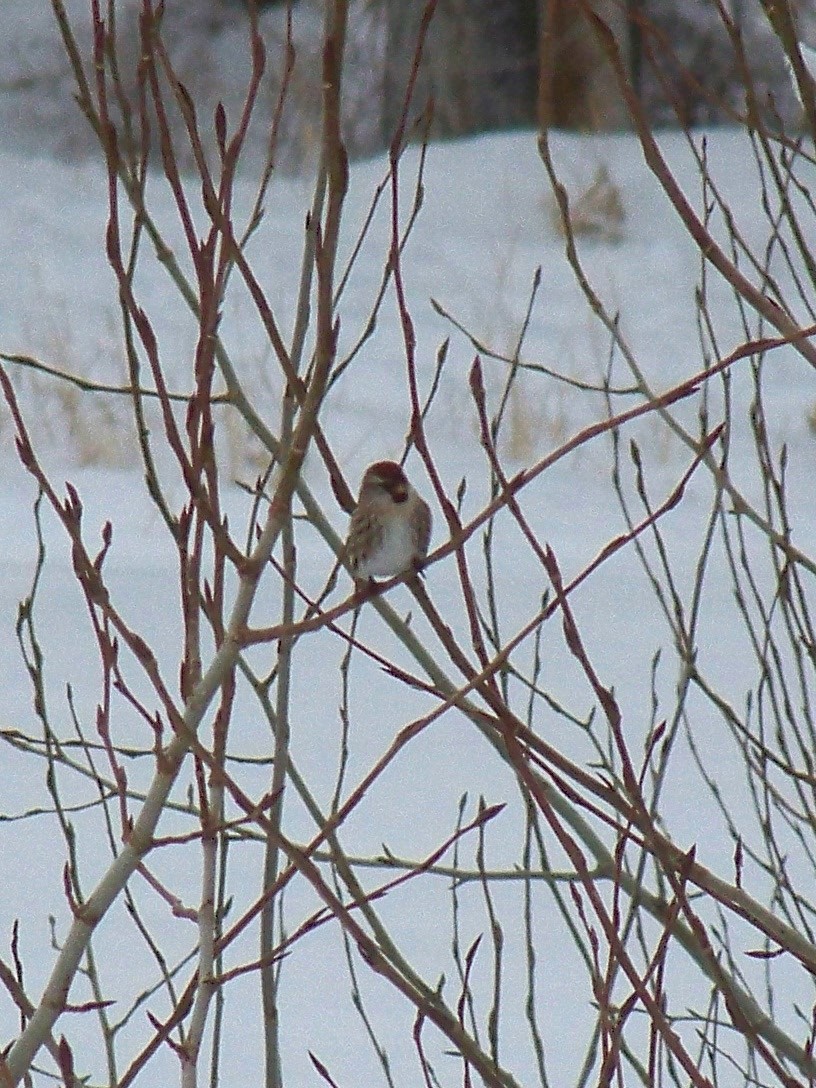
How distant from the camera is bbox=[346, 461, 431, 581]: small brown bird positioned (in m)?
1.81

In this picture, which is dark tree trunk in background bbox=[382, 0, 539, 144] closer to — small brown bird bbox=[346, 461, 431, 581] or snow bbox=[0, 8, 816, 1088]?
snow bbox=[0, 8, 816, 1088]

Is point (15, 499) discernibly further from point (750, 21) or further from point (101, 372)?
point (750, 21)

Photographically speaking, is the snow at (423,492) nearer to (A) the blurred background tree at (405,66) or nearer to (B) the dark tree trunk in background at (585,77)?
(B) the dark tree trunk in background at (585,77)

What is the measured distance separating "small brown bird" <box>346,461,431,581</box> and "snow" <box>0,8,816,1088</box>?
842 millimetres

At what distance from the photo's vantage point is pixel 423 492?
6.49 meters

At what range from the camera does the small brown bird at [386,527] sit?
1.81 m

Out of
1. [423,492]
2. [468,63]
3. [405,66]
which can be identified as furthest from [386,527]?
[468,63]

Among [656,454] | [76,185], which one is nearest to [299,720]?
[656,454]

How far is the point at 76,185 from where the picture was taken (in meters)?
10.8

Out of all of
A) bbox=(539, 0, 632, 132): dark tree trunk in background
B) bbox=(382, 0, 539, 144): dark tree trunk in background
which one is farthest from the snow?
bbox=(382, 0, 539, 144): dark tree trunk in background

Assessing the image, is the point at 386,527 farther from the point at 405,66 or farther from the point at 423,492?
the point at 405,66

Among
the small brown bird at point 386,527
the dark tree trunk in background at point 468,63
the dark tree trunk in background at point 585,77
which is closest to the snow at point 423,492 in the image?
the dark tree trunk in background at point 585,77

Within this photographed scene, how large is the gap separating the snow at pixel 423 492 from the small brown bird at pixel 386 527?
842mm

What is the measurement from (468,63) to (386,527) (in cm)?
952
